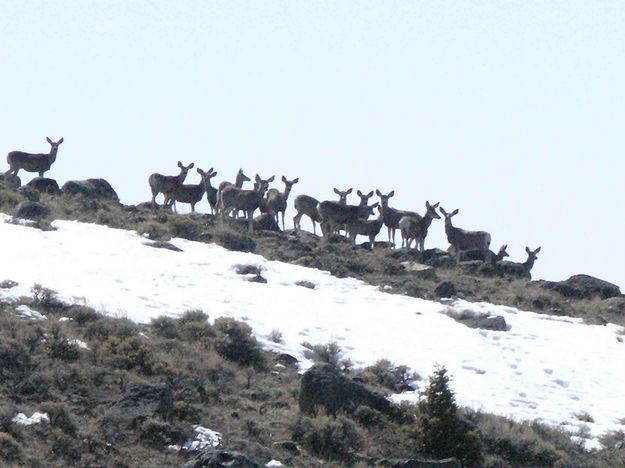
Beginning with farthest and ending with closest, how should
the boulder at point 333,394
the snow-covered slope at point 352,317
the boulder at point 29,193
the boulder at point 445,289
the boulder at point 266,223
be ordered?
the boulder at point 266,223 → the boulder at point 29,193 → the boulder at point 445,289 → the snow-covered slope at point 352,317 → the boulder at point 333,394

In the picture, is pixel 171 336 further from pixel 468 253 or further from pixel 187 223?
pixel 468 253

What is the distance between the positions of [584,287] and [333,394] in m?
15.6

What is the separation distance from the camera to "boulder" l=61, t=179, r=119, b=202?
38344mm

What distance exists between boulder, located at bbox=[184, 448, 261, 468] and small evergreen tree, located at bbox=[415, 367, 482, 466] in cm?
375

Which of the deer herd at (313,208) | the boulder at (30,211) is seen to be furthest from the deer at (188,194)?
the boulder at (30,211)

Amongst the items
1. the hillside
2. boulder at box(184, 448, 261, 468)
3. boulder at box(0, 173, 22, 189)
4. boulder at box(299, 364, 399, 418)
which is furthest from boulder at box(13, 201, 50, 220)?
boulder at box(184, 448, 261, 468)

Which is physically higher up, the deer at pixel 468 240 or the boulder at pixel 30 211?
the deer at pixel 468 240

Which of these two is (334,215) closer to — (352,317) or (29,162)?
(29,162)

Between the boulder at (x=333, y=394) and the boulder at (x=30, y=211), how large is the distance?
44.4 ft

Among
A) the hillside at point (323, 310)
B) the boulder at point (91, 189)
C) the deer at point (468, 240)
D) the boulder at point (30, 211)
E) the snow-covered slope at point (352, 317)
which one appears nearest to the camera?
the hillside at point (323, 310)

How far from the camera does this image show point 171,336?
74.7 feet

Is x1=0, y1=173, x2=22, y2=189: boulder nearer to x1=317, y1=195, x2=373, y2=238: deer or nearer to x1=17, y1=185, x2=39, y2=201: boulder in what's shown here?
x1=17, y1=185, x2=39, y2=201: boulder

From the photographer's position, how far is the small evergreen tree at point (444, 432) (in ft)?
65.6

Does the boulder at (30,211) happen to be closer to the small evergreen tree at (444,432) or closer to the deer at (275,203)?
the deer at (275,203)
